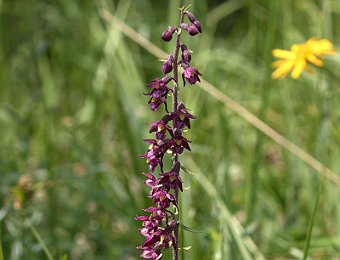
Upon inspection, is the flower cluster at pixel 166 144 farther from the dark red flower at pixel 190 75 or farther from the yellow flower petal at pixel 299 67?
the yellow flower petal at pixel 299 67

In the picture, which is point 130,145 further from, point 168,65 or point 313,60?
point 168,65

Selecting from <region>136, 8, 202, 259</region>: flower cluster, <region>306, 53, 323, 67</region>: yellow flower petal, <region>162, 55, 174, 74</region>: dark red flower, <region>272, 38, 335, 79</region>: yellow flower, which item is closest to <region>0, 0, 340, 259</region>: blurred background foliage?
<region>272, 38, 335, 79</region>: yellow flower

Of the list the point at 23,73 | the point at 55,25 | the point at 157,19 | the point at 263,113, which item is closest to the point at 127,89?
the point at 263,113

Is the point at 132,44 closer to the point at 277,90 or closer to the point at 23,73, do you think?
the point at 23,73

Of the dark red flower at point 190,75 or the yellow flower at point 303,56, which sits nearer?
the dark red flower at point 190,75

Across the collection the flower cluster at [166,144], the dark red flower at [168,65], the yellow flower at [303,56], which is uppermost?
the yellow flower at [303,56]

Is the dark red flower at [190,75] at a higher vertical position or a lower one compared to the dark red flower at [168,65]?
lower

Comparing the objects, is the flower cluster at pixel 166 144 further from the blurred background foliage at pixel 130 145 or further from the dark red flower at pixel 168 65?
the blurred background foliage at pixel 130 145

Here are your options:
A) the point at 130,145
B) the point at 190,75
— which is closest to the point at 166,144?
the point at 190,75

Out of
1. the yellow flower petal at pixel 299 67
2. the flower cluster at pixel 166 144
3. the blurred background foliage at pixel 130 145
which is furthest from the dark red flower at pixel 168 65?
the yellow flower petal at pixel 299 67
